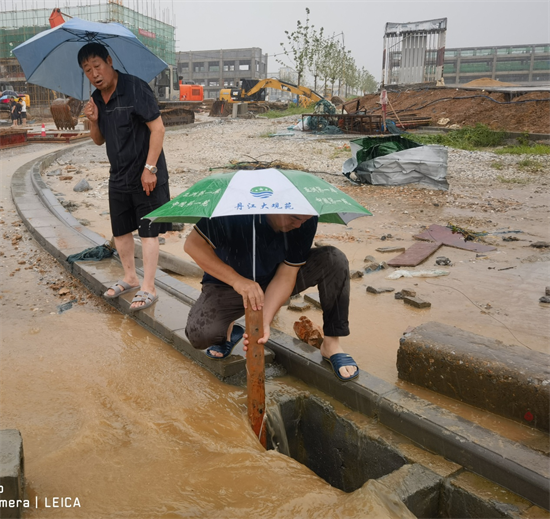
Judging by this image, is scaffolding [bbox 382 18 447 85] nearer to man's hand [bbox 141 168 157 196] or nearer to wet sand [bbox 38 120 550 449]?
wet sand [bbox 38 120 550 449]

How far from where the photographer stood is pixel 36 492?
7.40 feet

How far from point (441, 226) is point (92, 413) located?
585 centimetres

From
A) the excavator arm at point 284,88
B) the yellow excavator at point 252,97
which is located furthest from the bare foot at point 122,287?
the yellow excavator at point 252,97

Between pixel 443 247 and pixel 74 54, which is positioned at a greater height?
pixel 74 54

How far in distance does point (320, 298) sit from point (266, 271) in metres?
0.38

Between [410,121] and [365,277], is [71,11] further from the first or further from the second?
[365,277]

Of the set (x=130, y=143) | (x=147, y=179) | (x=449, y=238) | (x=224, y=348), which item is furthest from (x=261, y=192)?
(x=449, y=238)

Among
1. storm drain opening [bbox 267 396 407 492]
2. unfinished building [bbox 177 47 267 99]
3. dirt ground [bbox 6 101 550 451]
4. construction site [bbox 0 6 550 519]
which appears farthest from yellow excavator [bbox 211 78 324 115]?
unfinished building [bbox 177 47 267 99]

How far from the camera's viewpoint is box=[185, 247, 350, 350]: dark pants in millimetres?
3143

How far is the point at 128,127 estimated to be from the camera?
403 cm

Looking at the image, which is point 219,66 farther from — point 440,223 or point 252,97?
point 440,223

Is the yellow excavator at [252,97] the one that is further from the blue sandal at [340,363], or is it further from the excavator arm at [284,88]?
the blue sandal at [340,363]

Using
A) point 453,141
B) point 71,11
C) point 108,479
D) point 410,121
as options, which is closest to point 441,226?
point 108,479

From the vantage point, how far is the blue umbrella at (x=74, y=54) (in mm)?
4203
